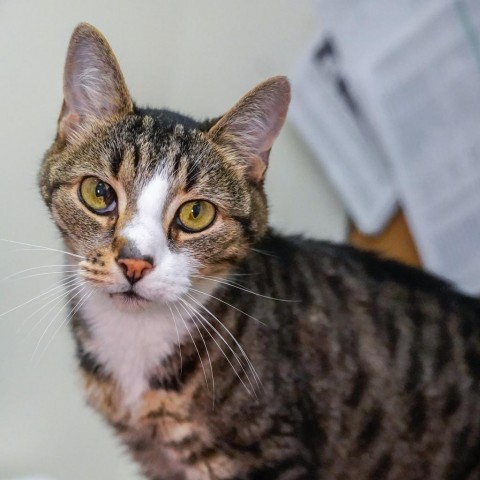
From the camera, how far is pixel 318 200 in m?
1.30

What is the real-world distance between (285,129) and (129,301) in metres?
0.64

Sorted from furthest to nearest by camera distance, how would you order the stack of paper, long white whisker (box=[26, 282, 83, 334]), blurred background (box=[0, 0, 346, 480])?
the stack of paper, blurred background (box=[0, 0, 346, 480]), long white whisker (box=[26, 282, 83, 334])

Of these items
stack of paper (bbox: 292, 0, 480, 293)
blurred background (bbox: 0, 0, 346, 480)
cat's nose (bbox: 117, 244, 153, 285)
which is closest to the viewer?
cat's nose (bbox: 117, 244, 153, 285)

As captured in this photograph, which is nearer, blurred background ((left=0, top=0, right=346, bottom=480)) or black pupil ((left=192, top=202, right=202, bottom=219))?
black pupil ((left=192, top=202, right=202, bottom=219))

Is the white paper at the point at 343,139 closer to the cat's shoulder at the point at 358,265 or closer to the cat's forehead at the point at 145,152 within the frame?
the cat's shoulder at the point at 358,265

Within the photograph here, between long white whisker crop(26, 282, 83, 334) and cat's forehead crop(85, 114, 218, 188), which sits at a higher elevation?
cat's forehead crop(85, 114, 218, 188)

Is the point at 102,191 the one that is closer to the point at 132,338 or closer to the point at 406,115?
the point at 132,338

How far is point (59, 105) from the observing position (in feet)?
3.17

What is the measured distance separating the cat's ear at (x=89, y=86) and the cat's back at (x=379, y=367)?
0.27m

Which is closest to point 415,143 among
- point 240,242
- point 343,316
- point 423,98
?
point 423,98

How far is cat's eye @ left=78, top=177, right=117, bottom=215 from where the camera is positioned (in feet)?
2.41

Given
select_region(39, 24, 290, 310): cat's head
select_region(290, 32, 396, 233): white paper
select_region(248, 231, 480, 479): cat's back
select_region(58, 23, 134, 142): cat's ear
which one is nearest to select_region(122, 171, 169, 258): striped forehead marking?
select_region(39, 24, 290, 310): cat's head

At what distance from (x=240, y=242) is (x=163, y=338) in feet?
0.49

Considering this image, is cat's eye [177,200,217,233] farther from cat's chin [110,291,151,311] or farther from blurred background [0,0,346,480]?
blurred background [0,0,346,480]
